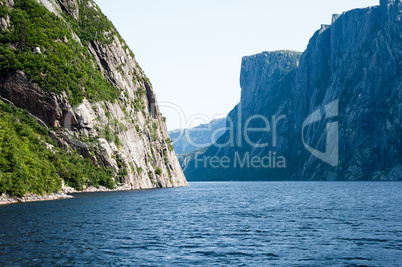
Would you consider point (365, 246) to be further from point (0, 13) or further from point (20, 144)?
point (0, 13)

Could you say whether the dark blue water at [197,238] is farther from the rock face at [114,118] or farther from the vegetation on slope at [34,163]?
the rock face at [114,118]

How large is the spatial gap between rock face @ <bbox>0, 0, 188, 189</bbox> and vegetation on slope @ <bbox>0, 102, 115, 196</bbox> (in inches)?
168

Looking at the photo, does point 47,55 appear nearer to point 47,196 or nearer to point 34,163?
point 34,163

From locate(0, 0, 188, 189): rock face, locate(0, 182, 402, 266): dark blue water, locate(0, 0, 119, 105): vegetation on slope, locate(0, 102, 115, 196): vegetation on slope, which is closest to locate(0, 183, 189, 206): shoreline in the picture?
locate(0, 102, 115, 196): vegetation on slope

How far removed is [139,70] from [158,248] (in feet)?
478

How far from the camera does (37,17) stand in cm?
12319

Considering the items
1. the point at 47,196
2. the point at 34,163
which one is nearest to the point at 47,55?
the point at 34,163

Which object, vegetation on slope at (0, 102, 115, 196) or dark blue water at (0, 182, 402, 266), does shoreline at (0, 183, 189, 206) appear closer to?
vegetation on slope at (0, 102, 115, 196)

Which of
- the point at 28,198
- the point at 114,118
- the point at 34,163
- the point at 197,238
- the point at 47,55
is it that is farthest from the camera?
the point at 114,118

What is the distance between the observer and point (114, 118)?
133 m

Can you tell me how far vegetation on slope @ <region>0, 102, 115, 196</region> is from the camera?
71062mm

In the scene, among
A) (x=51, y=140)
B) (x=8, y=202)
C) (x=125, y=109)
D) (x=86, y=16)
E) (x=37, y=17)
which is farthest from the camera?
(x=86, y=16)

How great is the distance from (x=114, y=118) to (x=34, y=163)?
176ft

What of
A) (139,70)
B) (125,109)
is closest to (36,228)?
(125,109)
